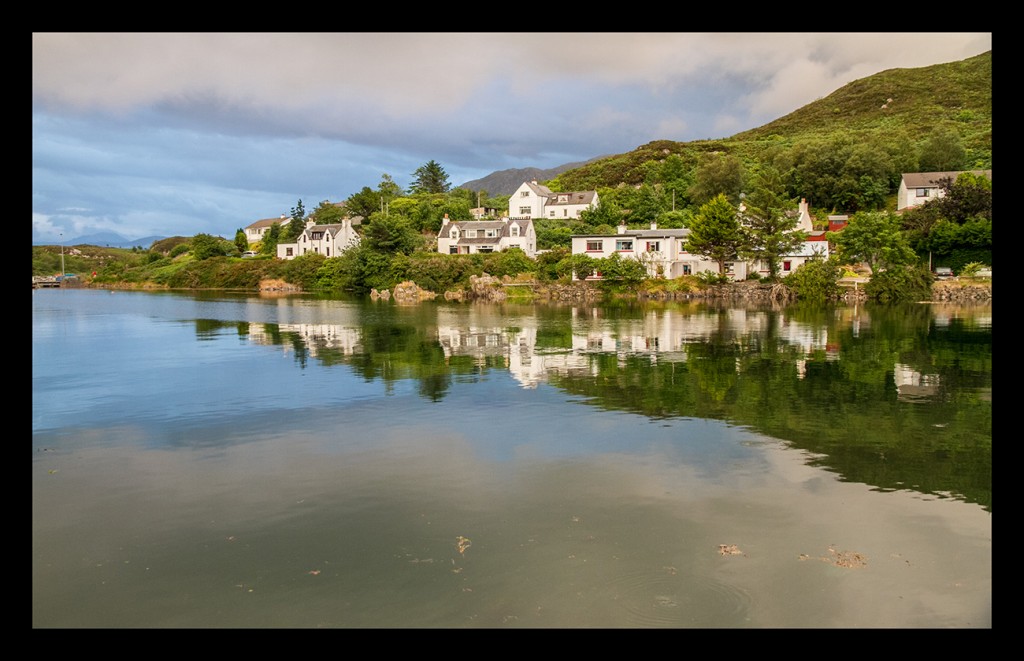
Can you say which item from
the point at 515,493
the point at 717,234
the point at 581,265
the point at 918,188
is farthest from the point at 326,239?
the point at 515,493

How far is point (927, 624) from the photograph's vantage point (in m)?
8.31

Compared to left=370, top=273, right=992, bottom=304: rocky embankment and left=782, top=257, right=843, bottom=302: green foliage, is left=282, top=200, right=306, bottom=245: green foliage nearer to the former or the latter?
left=370, top=273, right=992, bottom=304: rocky embankment

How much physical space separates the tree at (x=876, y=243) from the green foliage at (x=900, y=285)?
150 centimetres

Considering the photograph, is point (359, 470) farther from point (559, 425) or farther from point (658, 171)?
point (658, 171)

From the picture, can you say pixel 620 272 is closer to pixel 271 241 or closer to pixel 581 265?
pixel 581 265

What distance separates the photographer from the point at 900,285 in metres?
58.4

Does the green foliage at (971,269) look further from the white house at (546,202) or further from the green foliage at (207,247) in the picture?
Answer: the green foliage at (207,247)

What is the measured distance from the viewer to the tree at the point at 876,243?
200 feet

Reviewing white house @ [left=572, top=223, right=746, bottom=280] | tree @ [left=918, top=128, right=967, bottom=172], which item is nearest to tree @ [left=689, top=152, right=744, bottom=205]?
white house @ [left=572, top=223, right=746, bottom=280]

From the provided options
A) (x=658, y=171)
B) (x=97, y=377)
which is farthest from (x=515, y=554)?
(x=658, y=171)

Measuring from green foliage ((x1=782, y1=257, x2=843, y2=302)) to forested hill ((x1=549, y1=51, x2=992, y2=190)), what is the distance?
983 inches

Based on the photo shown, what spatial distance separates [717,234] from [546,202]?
3142cm
